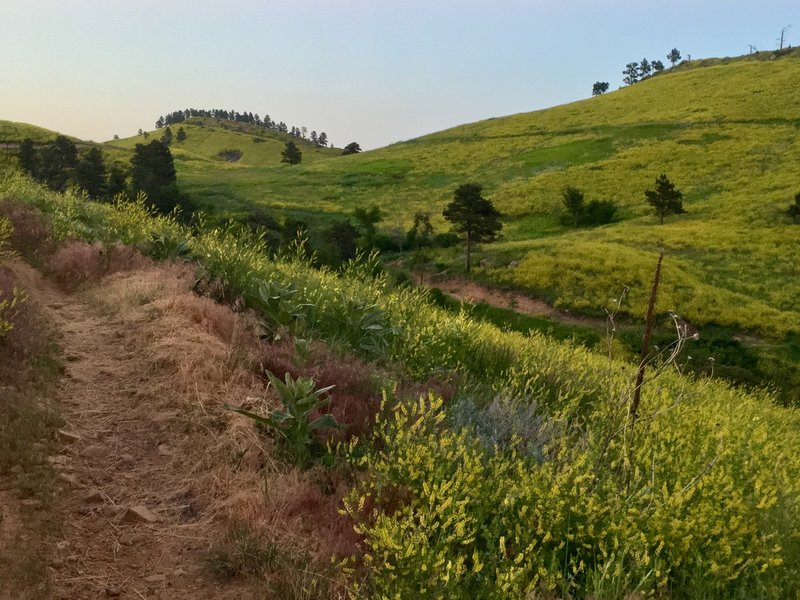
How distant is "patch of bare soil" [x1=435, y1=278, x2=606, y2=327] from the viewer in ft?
99.0

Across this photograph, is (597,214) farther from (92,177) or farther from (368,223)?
(92,177)

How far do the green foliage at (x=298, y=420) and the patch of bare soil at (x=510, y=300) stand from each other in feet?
82.3

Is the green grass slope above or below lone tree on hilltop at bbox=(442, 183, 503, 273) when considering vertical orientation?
above

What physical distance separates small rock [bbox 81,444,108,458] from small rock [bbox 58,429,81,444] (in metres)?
0.12

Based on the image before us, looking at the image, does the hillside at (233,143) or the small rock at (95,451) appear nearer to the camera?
the small rock at (95,451)

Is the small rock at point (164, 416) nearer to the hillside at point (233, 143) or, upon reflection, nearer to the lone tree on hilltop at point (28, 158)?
the lone tree on hilltop at point (28, 158)

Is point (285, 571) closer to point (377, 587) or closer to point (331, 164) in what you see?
point (377, 587)

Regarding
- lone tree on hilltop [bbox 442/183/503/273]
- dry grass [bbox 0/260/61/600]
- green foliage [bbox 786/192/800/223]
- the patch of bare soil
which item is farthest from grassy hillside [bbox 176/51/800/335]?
dry grass [bbox 0/260/61/600]

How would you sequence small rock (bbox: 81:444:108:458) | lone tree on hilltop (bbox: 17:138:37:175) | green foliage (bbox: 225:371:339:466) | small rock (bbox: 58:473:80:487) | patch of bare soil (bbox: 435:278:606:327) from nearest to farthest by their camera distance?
small rock (bbox: 58:473:80:487) < green foliage (bbox: 225:371:339:466) < small rock (bbox: 81:444:108:458) < patch of bare soil (bbox: 435:278:606:327) < lone tree on hilltop (bbox: 17:138:37:175)

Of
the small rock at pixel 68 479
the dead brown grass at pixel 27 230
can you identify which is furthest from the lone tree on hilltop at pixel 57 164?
the small rock at pixel 68 479

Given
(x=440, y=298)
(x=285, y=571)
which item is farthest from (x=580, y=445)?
(x=440, y=298)

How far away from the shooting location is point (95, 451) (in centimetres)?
381

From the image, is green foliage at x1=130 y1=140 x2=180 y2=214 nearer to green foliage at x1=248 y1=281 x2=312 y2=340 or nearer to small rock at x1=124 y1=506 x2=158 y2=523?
green foliage at x1=248 y1=281 x2=312 y2=340

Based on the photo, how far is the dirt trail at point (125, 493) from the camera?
2.69 metres
